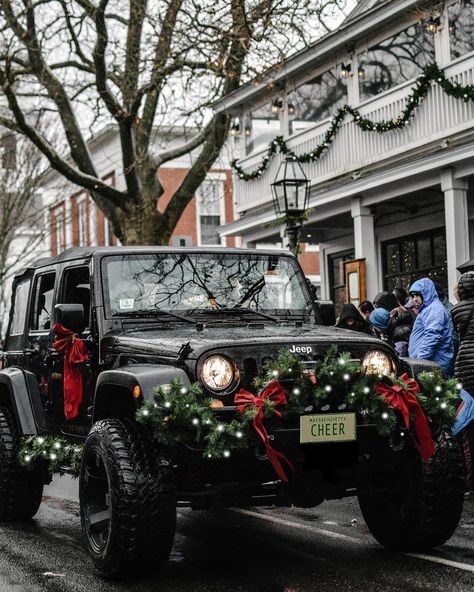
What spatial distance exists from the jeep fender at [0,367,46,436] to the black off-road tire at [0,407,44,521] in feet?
0.40

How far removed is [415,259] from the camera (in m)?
19.3

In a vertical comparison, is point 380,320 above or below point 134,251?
below

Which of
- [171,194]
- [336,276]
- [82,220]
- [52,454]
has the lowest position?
[52,454]

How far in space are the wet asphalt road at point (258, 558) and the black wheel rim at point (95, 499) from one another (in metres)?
0.25

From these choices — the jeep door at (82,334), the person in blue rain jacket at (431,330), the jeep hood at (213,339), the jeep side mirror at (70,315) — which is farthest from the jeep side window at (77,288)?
the person in blue rain jacket at (431,330)

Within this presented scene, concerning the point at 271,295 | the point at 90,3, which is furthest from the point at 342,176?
the point at 271,295

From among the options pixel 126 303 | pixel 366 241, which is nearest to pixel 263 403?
pixel 126 303

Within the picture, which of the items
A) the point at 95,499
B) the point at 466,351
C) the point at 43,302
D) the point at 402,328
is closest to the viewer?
the point at 95,499

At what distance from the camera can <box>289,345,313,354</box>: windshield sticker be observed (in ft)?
19.4

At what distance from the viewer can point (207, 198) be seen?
38.4 m

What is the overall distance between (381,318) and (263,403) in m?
6.08

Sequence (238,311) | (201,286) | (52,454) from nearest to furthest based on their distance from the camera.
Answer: (238,311) < (201,286) < (52,454)

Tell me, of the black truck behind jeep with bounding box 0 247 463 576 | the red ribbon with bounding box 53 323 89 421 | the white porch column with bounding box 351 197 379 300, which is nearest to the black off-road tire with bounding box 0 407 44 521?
the black truck behind jeep with bounding box 0 247 463 576

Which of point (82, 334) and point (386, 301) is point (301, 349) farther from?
point (386, 301)
